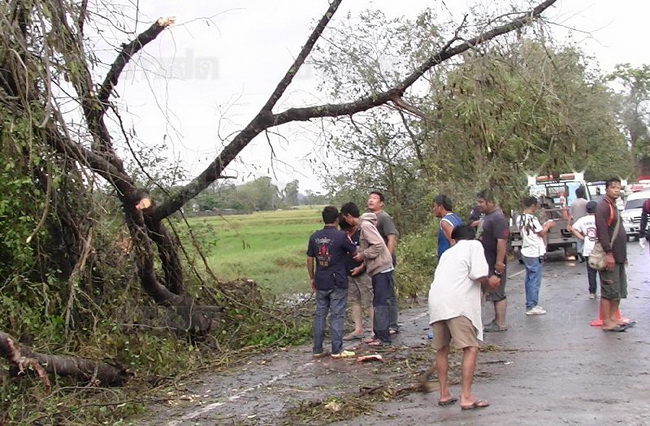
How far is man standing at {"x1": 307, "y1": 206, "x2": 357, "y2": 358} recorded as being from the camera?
9.23 m

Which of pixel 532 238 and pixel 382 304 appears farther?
pixel 532 238

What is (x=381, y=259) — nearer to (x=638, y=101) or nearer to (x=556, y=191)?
(x=556, y=191)

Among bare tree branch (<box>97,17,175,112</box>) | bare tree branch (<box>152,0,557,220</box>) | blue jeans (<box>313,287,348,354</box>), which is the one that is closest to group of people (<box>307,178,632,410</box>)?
blue jeans (<box>313,287,348,354</box>)

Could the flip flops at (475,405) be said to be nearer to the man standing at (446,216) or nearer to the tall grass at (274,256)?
the man standing at (446,216)

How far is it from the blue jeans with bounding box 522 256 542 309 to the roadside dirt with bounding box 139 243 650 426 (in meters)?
0.67

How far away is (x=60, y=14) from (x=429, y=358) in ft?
17.6

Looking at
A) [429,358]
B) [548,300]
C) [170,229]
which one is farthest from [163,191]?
[548,300]

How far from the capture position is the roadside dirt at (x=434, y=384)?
646cm

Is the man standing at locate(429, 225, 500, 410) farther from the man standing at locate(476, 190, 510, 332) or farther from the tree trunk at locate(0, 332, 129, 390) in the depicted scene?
the tree trunk at locate(0, 332, 129, 390)

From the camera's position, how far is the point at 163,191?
31.9 feet

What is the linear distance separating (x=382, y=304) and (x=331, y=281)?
85 cm

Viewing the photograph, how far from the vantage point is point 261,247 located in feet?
91.7

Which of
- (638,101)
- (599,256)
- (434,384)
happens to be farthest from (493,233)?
(638,101)

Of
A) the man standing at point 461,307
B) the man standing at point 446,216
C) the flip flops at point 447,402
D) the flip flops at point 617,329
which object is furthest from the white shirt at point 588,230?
the flip flops at point 447,402
